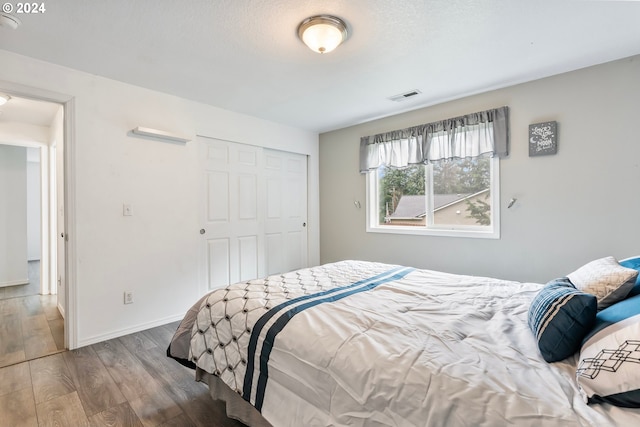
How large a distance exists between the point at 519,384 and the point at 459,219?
2.62m

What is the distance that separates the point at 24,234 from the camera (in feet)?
15.0

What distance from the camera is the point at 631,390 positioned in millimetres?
808

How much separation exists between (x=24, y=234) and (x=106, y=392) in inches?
167

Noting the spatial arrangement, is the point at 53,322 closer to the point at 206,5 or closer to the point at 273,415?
the point at 273,415

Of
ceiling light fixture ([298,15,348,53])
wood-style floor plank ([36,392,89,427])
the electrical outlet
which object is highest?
ceiling light fixture ([298,15,348,53])

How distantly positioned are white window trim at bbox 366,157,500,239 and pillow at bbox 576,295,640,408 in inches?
83.3

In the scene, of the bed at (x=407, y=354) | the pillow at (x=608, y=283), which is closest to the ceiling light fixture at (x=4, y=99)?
the bed at (x=407, y=354)

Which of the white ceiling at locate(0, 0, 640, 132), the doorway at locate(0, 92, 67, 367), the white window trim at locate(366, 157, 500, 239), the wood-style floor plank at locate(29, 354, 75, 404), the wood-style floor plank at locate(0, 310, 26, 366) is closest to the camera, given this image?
the white ceiling at locate(0, 0, 640, 132)

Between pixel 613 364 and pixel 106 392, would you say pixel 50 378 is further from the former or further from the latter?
pixel 613 364

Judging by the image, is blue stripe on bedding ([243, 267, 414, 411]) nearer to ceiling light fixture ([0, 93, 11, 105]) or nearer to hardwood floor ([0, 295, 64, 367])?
hardwood floor ([0, 295, 64, 367])

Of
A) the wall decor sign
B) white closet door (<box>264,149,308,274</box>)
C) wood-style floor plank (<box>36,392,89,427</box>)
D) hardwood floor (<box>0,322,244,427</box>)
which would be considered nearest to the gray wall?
the wall decor sign

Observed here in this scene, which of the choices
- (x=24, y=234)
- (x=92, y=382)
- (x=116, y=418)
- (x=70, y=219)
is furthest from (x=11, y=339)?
(x=24, y=234)

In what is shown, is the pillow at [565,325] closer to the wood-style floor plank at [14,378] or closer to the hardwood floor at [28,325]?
the wood-style floor plank at [14,378]

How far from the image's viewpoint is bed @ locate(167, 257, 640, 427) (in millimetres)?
892
